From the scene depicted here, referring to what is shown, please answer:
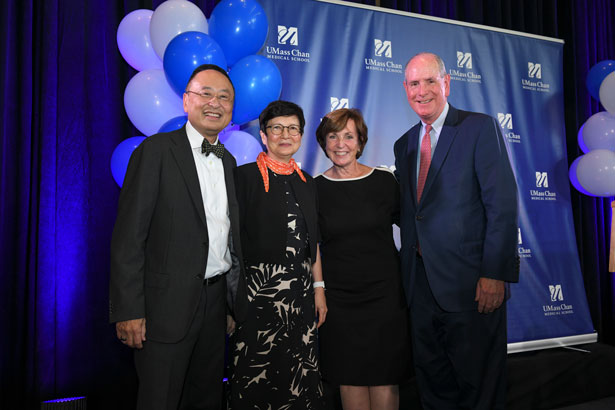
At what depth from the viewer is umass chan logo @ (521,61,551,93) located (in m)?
3.80

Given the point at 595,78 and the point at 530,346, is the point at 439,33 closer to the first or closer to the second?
the point at 595,78

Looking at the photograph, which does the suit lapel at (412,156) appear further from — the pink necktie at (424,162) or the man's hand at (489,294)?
the man's hand at (489,294)

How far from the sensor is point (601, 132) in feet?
10.9

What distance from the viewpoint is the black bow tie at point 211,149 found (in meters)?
1.68

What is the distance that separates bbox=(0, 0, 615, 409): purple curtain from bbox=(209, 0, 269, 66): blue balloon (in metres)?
0.94

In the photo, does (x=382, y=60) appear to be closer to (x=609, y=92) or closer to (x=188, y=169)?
(x=609, y=92)

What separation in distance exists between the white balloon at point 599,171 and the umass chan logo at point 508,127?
1.85ft

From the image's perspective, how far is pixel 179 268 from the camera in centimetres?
152

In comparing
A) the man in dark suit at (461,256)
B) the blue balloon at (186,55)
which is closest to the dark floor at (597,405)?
the man in dark suit at (461,256)

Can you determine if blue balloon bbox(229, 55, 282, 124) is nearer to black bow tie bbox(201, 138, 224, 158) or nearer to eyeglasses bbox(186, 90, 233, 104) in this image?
eyeglasses bbox(186, 90, 233, 104)

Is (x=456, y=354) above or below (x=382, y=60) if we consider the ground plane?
below

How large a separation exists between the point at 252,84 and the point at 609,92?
294 cm

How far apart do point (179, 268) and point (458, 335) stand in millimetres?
1353

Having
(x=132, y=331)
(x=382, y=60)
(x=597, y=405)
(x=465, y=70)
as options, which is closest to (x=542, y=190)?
(x=465, y=70)
